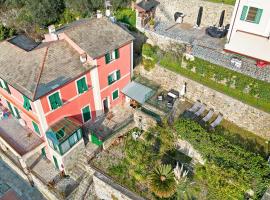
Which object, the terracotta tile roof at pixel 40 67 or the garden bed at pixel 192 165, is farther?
the terracotta tile roof at pixel 40 67

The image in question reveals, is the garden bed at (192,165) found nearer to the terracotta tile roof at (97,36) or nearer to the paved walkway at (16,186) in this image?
the paved walkway at (16,186)

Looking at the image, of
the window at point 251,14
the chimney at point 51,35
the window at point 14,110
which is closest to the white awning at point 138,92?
the chimney at point 51,35

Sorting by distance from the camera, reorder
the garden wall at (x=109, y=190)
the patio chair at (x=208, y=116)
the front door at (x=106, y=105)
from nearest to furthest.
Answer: the garden wall at (x=109, y=190), the patio chair at (x=208, y=116), the front door at (x=106, y=105)

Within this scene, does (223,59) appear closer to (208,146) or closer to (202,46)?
(202,46)

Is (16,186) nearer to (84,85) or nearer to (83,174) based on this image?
(83,174)

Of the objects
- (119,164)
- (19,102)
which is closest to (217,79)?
(119,164)

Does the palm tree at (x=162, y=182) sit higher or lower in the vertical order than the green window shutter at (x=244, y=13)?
lower
